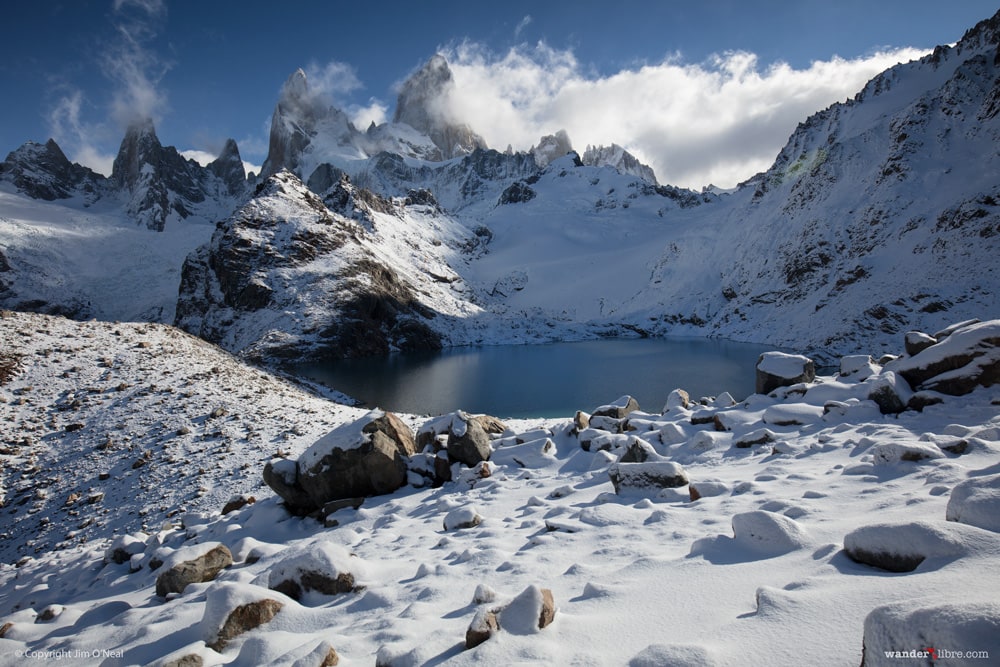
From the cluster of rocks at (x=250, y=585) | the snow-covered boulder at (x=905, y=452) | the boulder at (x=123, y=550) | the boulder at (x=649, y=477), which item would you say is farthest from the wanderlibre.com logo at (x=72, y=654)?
the snow-covered boulder at (x=905, y=452)

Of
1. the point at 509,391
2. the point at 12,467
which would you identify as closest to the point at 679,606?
the point at 12,467

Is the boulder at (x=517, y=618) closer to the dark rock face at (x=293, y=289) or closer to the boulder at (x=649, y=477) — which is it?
the boulder at (x=649, y=477)

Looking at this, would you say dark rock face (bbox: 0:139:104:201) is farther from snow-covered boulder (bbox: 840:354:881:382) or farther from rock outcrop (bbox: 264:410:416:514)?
snow-covered boulder (bbox: 840:354:881:382)

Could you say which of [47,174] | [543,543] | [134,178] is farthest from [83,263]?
[543,543]

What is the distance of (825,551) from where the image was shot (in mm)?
4344

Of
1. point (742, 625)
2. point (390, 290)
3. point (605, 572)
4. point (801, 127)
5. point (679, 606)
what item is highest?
point (801, 127)

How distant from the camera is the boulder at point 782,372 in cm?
1570

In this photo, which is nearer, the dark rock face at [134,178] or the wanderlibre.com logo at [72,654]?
the wanderlibre.com logo at [72,654]

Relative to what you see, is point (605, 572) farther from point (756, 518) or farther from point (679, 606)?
point (756, 518)

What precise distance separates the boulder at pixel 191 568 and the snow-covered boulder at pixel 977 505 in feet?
32.5

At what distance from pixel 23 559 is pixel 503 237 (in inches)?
6575

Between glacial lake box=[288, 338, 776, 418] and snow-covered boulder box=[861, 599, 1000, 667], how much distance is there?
94.3 feet

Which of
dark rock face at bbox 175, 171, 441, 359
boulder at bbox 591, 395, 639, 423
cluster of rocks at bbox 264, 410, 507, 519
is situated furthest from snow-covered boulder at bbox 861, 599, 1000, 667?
dark rock face at bbox 175, 171, 441, 359

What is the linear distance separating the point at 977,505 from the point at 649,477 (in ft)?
15.4
